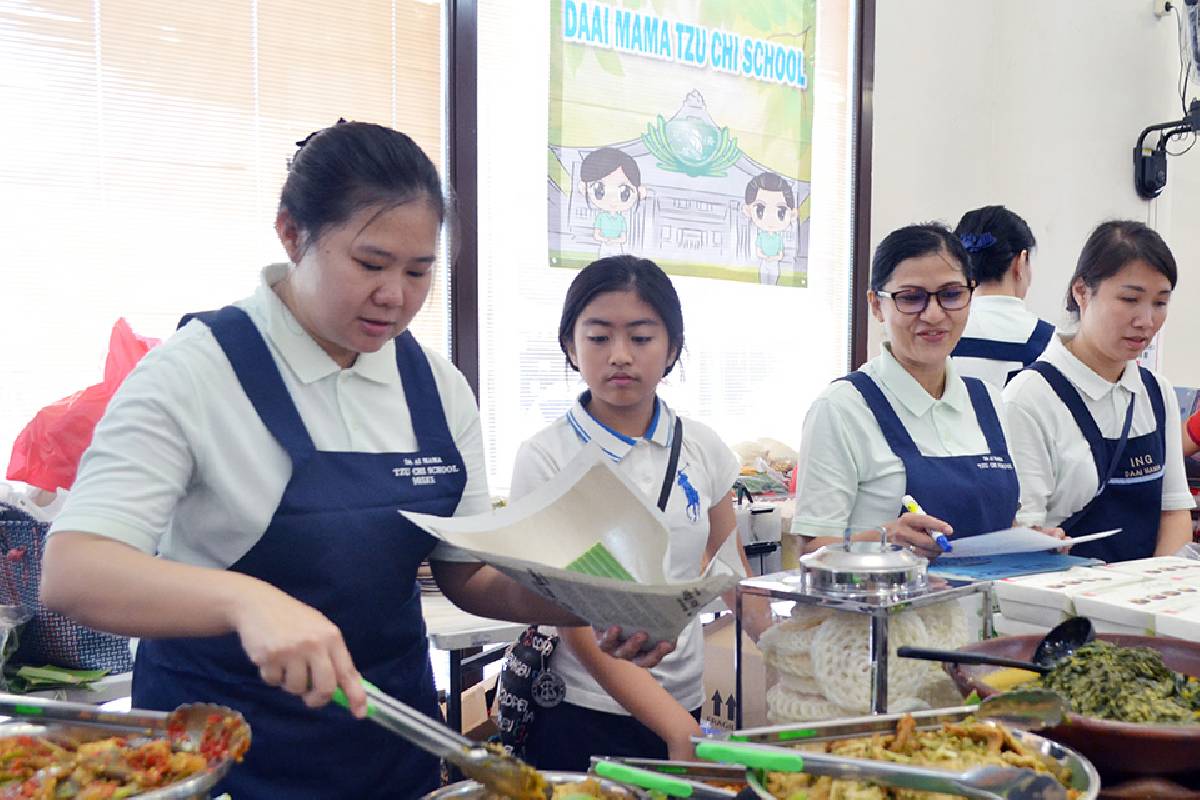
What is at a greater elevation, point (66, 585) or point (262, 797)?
point (66, 585)

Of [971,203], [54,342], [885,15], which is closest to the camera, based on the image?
[54,342]

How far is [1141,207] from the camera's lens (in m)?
6.09

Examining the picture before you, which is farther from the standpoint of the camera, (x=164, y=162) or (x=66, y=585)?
(x=164, y=162)

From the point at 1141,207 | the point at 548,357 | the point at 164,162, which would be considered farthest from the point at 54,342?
the point at 1141,207

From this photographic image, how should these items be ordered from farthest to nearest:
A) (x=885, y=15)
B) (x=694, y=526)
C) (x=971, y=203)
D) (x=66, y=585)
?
1. (x=971, y=203)
2. (x=885, y=15)
3. (x=694, y=526)
4. (x=66, y=585)

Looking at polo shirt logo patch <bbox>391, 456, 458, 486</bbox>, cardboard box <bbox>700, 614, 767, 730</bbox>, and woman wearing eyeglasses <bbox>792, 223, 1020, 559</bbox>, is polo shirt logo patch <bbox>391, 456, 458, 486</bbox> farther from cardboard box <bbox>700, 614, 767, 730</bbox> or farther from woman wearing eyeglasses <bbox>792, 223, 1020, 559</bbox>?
woman wearing eyeglasses <bbox>792, 223, 1020, 559</bbox>

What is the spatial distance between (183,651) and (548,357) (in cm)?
269

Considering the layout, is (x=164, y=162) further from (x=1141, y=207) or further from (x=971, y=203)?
(x=1141, y=207)

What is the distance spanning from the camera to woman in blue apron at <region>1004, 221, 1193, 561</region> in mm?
2562

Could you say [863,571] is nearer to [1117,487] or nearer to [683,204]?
[1117,487]

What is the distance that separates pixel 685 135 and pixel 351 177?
3208 millimetres

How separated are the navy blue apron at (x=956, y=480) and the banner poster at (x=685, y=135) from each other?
2.09 metres

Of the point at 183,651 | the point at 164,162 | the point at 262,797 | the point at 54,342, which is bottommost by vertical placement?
the point at 262,797

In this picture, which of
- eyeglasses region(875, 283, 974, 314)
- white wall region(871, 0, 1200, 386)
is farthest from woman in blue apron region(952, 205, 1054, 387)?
white wall region(871, 0, 1200, 386)
